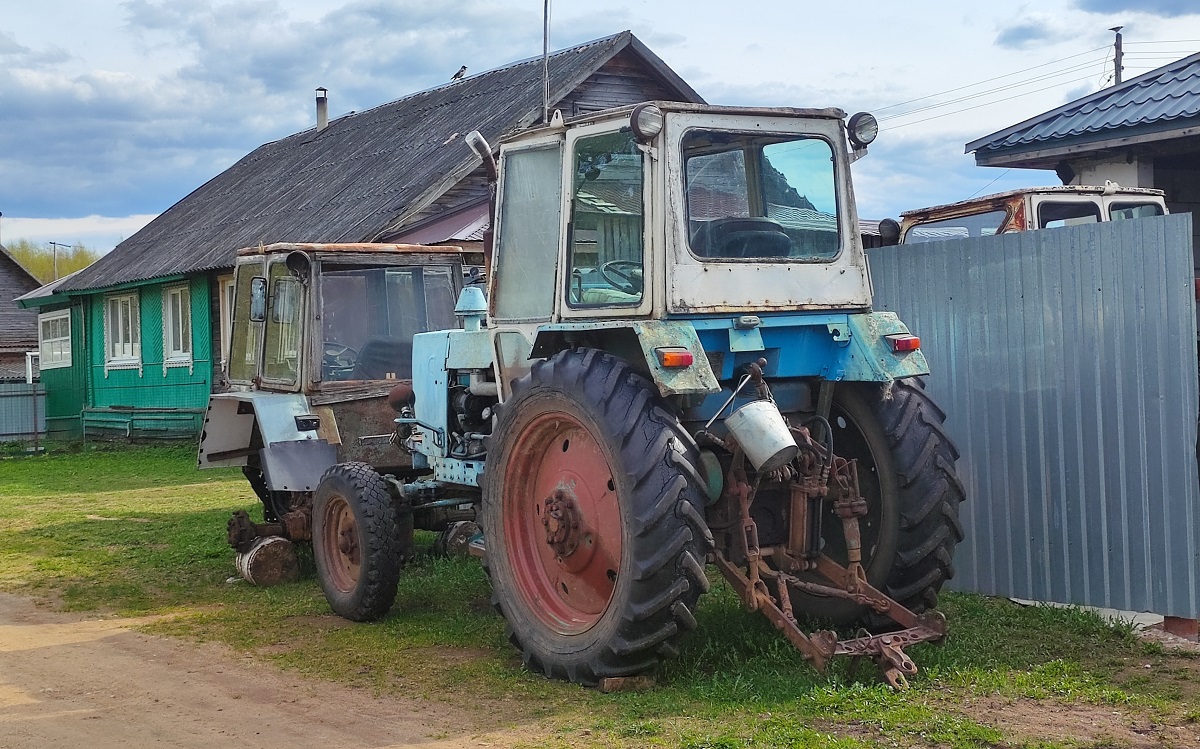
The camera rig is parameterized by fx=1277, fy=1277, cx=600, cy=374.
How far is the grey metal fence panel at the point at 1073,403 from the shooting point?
6.42m

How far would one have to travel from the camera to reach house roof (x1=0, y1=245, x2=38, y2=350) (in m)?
36.2

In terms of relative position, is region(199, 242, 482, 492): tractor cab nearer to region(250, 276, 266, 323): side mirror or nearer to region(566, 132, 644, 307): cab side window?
region(250, 276, 266, 323): side mirror

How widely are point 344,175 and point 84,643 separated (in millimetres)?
15728

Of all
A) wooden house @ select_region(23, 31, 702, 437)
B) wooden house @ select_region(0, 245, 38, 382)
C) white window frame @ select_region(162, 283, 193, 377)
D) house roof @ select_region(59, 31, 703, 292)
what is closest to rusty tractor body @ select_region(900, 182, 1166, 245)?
house roof @ select_region(59, 31, 703, 292)

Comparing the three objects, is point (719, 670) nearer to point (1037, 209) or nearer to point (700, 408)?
point (700, 408)

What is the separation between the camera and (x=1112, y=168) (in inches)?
460

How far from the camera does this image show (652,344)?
5602 mm

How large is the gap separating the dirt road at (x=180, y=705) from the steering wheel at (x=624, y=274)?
6.87 ft

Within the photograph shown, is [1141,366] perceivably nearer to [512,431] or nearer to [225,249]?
[512,431]

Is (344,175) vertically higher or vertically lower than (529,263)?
higher

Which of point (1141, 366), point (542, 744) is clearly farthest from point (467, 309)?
point (1141, 366)

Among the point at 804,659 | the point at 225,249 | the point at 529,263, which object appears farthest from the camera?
the point at 225,249

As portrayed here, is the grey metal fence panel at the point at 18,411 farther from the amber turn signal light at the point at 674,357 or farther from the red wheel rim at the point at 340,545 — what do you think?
the amber turn signal light at the point at 674,357

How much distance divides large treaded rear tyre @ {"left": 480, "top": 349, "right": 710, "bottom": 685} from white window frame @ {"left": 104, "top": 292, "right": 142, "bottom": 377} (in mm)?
19603
